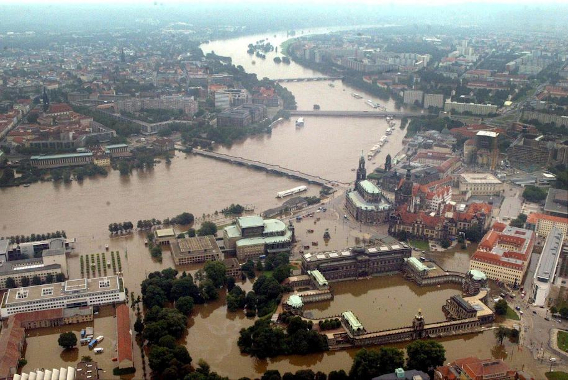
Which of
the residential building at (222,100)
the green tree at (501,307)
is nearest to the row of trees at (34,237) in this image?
the green tree at (501,307)

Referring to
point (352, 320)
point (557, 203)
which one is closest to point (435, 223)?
point (557, 203)

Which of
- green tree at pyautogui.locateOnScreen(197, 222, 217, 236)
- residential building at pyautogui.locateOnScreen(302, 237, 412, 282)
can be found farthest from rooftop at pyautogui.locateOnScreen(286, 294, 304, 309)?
green tree at pyautogui.locateOnScreen(197, 222, 217, 236)

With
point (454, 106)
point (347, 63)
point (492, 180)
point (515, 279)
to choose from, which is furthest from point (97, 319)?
point (347, 63)

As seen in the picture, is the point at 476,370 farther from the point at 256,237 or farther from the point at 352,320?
the point at 256,237

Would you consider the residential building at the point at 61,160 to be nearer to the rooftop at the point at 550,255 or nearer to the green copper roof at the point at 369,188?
the green copper roof at the point at 369,188

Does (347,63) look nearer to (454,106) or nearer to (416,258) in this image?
(454,106)
